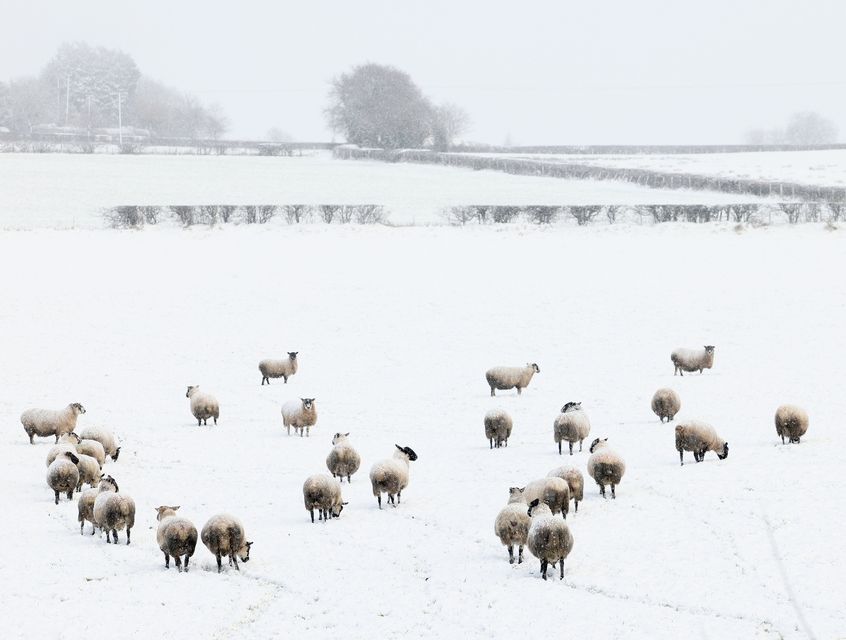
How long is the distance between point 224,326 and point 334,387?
9.88 metres

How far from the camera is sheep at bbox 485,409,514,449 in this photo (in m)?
24.8

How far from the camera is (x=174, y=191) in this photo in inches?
3105

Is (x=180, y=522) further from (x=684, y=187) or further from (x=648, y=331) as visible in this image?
(x=684, y=187)

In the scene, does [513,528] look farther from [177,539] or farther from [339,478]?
[339,478]

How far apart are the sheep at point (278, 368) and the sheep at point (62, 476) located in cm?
1268

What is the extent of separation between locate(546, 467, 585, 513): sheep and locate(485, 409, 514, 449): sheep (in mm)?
5274

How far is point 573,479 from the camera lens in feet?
63.8

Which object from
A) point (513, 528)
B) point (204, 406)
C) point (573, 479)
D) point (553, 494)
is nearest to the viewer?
point (513, 528)

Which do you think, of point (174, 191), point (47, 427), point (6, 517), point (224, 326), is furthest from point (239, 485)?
point (174, 191)

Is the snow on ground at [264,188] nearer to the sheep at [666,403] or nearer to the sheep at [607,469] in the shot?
the sheep at [666,403]

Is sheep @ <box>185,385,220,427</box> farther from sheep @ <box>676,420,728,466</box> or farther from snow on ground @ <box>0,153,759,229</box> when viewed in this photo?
snow on ground @ <box>0,153,759,229</box>

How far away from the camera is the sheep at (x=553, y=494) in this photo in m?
18.6

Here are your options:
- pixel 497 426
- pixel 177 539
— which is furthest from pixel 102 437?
pixel 497 426

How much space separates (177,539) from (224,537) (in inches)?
28.5
